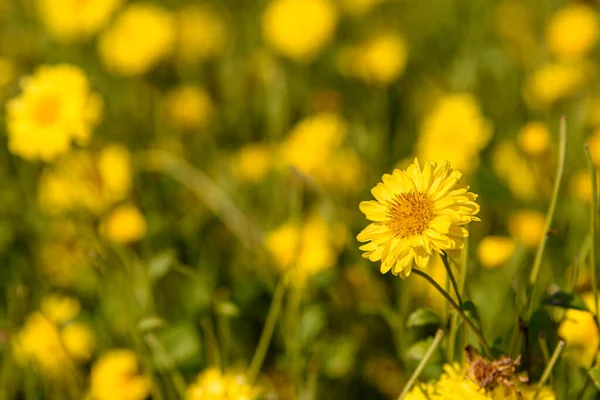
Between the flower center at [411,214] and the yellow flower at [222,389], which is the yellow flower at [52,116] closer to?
the yellow flower at [222,389]

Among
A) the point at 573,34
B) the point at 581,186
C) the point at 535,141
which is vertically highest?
the point at 573,34

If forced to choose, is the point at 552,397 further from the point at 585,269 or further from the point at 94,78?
the point at 94,78

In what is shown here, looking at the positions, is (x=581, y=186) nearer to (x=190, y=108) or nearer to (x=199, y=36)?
(x=190, y=108)

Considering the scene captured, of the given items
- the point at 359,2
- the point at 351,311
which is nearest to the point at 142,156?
A: the point at 351,311

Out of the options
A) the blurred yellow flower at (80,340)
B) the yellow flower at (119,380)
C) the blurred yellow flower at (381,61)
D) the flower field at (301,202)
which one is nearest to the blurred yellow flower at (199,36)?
the flower field at (301,202)

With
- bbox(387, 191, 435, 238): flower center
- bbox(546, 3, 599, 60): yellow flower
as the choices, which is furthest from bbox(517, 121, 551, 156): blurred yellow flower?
bbox(546, 3, 599, 60): yellow flower

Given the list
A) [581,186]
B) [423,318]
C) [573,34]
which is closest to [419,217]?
[423,318]
